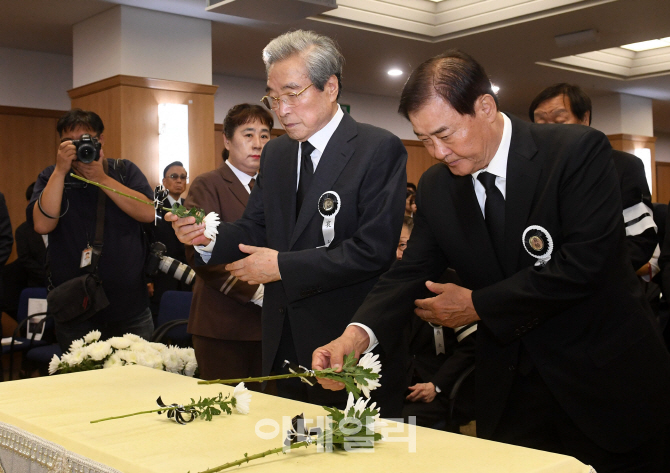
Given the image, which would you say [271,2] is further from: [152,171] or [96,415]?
[96,415]

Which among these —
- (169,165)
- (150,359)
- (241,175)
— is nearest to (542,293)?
(150,359)


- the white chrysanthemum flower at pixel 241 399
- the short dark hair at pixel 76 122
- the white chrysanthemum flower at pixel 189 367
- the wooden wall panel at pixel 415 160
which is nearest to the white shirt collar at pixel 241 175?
the short dark hair at pixel 76 122

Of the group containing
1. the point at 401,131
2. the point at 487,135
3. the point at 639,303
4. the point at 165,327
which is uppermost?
the point at 401,131

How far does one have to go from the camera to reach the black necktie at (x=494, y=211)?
1796 mm

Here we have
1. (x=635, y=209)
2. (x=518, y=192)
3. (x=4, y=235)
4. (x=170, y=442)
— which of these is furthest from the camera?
(x=4, y=235)

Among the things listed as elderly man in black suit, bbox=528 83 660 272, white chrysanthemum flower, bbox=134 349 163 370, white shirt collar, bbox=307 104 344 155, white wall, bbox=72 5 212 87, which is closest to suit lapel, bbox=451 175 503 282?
white shirt collar, bbox=307 104 344 155

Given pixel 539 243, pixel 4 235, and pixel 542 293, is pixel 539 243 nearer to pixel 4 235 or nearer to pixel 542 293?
pixel 542 293

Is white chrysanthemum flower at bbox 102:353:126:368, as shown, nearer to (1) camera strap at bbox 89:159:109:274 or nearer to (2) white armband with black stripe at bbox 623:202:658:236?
(1) camera strap at bbox 89:159:109:274

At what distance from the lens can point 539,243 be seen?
66.9 inches

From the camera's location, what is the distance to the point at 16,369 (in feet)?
21.0

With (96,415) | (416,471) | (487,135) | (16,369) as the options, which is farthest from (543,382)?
(16,369)

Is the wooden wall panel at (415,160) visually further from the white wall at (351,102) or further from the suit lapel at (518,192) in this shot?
the suit lapel at (518,192)

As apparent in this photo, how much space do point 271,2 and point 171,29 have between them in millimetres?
1693

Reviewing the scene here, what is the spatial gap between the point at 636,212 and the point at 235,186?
5.23 ft
